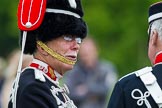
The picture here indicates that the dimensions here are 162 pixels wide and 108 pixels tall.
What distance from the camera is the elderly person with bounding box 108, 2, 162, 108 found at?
29.8ft

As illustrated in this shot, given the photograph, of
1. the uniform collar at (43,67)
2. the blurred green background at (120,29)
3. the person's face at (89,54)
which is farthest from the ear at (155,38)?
the blurred green background at (120,29)

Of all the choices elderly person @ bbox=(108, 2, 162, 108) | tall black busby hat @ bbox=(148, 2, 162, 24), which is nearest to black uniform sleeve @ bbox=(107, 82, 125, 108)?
elderly person @ bbox=(108, 2, 162, 108)

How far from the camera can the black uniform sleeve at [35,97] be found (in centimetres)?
925

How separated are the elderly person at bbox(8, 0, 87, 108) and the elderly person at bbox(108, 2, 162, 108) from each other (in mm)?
602

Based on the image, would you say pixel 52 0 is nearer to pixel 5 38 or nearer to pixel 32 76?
pixel 32 76

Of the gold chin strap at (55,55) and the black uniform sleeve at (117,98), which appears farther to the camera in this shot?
the gold chin strap at (55,55)

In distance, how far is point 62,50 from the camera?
31.4ft

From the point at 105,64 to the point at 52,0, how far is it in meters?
6.46

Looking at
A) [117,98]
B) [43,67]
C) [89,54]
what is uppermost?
[43,67]

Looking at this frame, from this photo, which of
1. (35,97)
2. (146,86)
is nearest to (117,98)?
(146,86)

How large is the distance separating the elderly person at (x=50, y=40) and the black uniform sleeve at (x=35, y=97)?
0.07 meters

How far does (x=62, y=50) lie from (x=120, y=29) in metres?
12.5

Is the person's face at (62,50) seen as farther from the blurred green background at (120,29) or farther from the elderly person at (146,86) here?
the blurred green background at (120,29)

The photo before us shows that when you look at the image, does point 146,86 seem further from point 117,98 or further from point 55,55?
point 55,55
